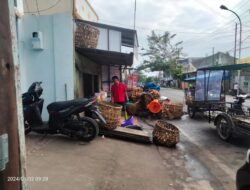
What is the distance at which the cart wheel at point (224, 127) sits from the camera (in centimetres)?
685

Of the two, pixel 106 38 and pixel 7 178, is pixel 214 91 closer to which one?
pixel 106 38

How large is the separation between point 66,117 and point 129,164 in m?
1.93

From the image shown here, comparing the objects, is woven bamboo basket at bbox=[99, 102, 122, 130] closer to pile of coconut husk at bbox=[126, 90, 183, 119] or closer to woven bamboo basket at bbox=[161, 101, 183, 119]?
pile of coconut husk at bbox=[126, 90, 183, 119]

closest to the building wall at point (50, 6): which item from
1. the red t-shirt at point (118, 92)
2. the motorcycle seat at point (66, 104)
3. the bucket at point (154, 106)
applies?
the red t-shirt at point (118, 92)

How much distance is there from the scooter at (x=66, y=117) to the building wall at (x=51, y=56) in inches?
43.8

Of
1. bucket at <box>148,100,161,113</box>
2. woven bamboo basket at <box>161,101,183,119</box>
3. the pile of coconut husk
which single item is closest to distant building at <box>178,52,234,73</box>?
the pile of coconut husk

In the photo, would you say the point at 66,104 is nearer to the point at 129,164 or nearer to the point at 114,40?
the point at 129,164

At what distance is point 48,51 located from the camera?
683 centimetres

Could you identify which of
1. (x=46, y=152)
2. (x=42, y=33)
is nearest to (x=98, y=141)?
(x=46, y=152)

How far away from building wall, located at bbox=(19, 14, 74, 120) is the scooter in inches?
43.8

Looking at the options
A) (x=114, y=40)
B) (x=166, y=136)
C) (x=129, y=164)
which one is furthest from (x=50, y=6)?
(x=129, y=164)

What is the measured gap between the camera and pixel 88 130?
18.4ft

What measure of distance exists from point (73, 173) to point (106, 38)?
26.7 ft

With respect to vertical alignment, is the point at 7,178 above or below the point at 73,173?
above
